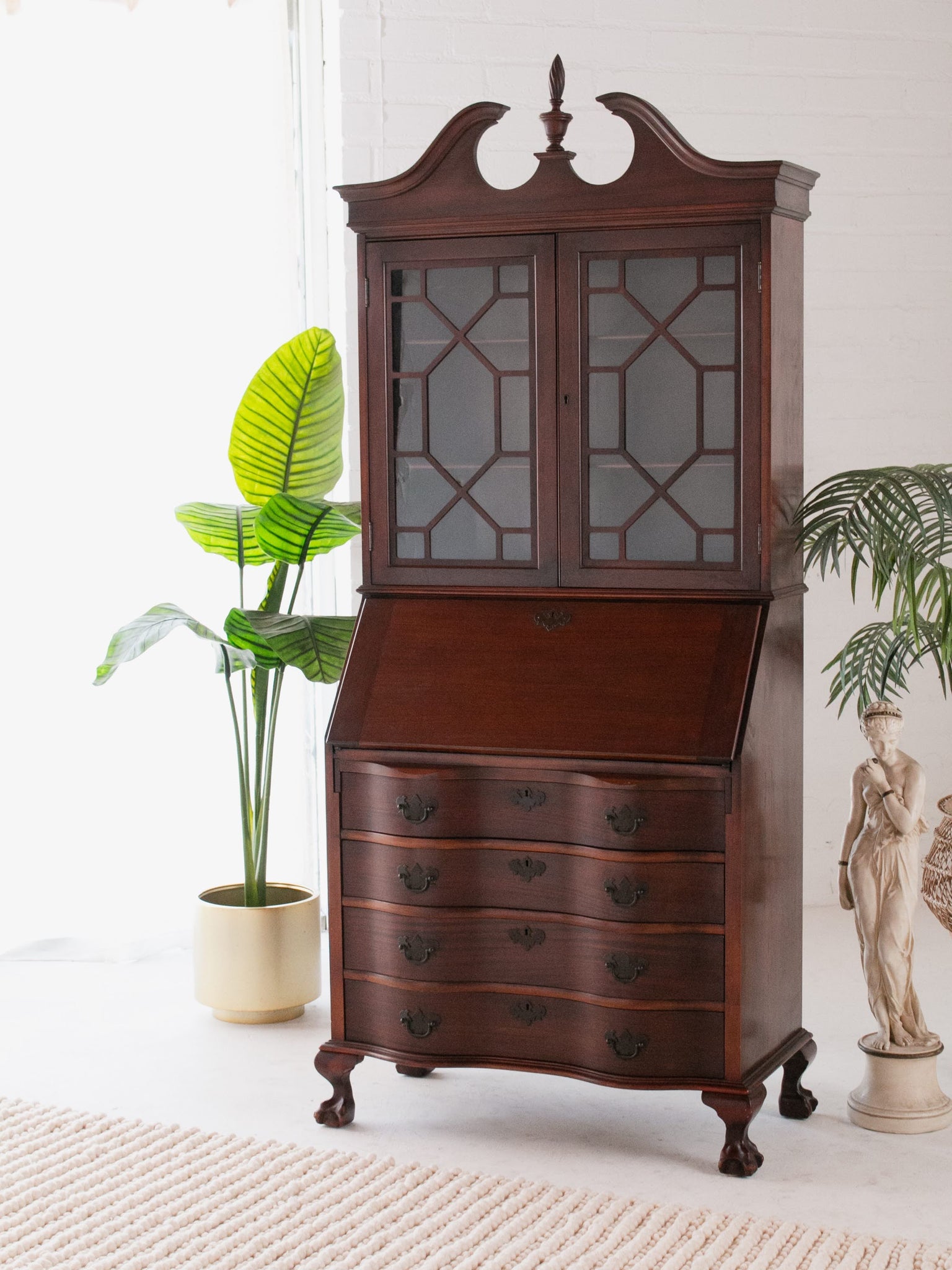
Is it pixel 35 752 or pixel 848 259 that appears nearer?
pixel 35 752

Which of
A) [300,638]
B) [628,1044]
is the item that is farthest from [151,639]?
[628,1044]

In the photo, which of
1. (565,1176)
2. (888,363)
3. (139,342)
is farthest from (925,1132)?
(139,342)

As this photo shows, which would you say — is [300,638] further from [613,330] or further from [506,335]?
[613,330]

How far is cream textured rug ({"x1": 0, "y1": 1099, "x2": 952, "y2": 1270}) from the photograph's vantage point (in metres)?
2.28

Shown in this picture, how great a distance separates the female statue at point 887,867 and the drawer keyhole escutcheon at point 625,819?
17.4 inches

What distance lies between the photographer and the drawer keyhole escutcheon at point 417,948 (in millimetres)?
2713

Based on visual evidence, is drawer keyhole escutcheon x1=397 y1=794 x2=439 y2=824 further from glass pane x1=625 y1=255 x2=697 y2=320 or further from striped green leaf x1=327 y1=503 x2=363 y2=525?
glass pane x1=625 y1=255 x2=697 y2=320

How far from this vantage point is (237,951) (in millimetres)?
3410

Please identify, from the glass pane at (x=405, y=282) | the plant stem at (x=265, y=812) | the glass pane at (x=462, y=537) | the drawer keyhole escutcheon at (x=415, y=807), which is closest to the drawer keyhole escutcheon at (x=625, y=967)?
the drawer keyhole escutcheon at (x=415, y=807)

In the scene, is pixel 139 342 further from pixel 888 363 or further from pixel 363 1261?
pixel 363 1261

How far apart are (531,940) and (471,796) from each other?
0.27 metres

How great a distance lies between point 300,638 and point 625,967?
1.07 meters

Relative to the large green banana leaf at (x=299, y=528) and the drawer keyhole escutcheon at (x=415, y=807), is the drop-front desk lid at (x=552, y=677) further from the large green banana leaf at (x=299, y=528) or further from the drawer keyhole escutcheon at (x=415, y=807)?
the large green banana leaf at (x=299, y=528)

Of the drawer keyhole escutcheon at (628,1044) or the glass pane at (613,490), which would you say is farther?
the glass pane at (613,490)
